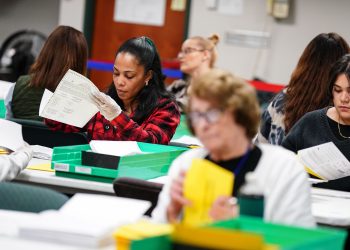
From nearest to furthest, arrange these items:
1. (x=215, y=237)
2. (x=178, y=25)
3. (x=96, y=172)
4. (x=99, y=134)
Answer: (x=215, y=237) < (x=96, y=172) < (x=99, y=134) < (x=178, y=25)

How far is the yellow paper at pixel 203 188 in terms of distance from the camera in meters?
2.32

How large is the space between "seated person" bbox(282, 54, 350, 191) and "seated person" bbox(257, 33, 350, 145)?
0.52 meters

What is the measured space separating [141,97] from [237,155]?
230 centimetres

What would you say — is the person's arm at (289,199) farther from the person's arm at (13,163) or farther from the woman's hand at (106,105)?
the woman's hand at (106,105)

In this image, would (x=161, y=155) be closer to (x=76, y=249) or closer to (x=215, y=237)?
(x=76, y=249)

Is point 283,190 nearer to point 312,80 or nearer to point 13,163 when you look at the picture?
point 13,163

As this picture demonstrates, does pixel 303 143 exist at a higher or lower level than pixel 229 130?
lower

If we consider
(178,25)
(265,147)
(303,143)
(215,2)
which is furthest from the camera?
(178,25)

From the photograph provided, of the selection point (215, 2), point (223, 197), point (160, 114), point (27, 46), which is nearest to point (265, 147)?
point (223, 197)

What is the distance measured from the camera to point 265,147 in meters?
2.81

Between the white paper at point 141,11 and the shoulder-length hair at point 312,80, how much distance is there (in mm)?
5316

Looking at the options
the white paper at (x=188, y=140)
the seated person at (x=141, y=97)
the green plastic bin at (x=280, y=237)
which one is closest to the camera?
the green plastic bin at (x=280, y=237)

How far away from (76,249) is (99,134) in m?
2.53

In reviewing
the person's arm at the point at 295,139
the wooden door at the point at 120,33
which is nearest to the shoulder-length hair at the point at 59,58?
the person's arm at the point at 295,139
